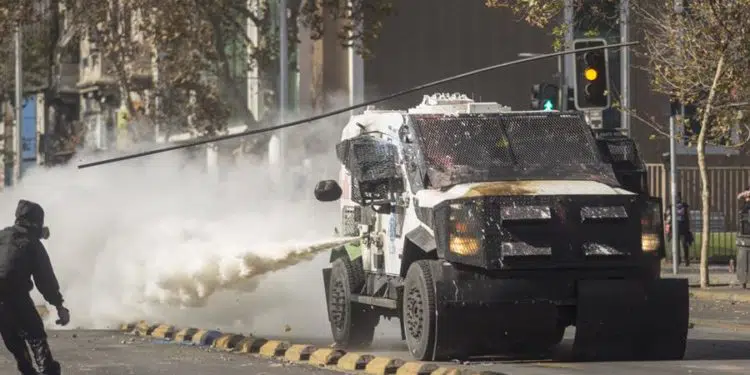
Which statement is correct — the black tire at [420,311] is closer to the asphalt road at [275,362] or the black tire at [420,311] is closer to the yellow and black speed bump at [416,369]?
the asphalt road at [275,362]

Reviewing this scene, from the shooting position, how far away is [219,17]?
43.7m

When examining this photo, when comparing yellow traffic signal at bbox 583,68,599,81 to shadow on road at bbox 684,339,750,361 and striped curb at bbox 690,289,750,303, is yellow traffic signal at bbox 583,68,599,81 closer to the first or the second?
striped curb at bbox 690,289,750,303

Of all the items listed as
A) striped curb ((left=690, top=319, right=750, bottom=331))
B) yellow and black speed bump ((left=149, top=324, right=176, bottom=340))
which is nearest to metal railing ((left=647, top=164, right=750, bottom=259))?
striped curb ((left=690, top=319, right=750, bottom=331))

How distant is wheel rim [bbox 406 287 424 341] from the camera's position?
16.5m

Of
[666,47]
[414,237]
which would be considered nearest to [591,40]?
[666,47]

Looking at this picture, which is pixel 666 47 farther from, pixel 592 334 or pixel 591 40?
pixel 592 334

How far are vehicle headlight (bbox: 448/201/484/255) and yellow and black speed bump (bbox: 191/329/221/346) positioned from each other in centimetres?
427

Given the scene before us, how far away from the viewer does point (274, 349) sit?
59.5 feet

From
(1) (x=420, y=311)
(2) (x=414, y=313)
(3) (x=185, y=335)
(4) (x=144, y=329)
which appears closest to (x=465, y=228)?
(1) (x=420, y=311)

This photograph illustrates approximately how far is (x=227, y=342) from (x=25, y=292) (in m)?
4.55

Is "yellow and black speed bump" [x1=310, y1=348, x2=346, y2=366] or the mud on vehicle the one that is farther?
"yellow and black speed bump" [x1=310, y1=348, x2=346, y2=366]

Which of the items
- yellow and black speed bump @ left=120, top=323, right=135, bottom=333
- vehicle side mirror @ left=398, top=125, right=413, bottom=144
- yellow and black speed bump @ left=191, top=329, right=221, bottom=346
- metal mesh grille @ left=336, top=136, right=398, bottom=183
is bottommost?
yellow and black speed bump @ left=120, top=323, right=135, bottom=333

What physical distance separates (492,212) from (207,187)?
35.8 feet

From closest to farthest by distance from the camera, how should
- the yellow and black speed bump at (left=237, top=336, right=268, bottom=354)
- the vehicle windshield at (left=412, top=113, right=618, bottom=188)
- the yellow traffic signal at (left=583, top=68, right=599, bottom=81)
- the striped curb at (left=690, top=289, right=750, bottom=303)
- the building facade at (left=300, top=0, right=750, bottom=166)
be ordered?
the vehicle windshield at (left=412, top=113, right=618, bottom=188), the yellow and black speed bump at (left=237, top=336, right=268, bottom=354), the yellow traffic signal at (left=583, top=68, right=599, bottom=81), the striped curb at (left=690, top=289, right=750, bottom=303), the building facade at (left=300, top=0, right=750, bottom=166)
